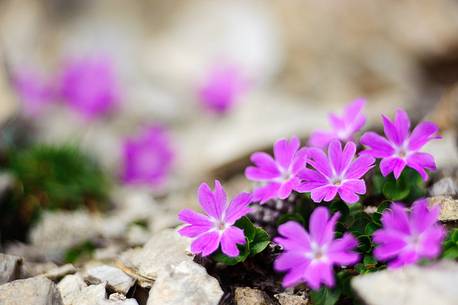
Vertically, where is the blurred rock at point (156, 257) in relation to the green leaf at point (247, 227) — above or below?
below

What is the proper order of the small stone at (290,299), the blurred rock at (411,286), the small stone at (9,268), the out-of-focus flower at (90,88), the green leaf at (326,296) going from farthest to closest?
the out-of-focus flower at (90,88) < the small stone at (9,268) < the small stone at (290,299) < the green leaf at (326,296) < the blurred rock at (411,286)

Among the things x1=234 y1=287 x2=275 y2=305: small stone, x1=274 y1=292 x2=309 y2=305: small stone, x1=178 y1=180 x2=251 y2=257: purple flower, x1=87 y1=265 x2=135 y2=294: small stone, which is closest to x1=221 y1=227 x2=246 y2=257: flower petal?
x1=178 y1=180 x2=251 y2=257: purple flower

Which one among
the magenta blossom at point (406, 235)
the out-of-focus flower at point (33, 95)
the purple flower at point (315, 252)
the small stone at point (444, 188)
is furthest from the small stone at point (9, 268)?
the out-of-focus flower at point (33, 95)

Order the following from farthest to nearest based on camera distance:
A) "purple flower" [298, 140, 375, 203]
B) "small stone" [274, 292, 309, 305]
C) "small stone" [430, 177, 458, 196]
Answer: "small stone" [430, 177, 458, 196] < "small stone" [274, 292, 309, 305] < "purple flower" [298, 140, 375, 203]

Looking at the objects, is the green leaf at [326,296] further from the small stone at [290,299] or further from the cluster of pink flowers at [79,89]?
the cluster of pink flowers at [79,89]

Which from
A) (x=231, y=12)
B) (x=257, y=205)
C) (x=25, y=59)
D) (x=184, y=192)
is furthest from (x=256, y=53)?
(x=257, y=205)

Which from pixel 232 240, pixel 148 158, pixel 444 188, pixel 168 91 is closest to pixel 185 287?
pixel 232 240

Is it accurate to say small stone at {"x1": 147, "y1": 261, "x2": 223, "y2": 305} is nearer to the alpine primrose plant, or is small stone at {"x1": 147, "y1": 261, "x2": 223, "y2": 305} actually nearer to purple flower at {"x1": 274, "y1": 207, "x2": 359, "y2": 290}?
the alpine primrose plant

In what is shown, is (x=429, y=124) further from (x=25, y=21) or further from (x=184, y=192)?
(x=25, y=21)
